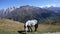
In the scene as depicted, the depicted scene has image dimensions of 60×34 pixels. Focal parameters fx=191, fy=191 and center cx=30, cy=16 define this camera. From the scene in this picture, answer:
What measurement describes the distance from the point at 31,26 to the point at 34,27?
7.01 ft

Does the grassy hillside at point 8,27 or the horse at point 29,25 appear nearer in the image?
the horse at point 29,25

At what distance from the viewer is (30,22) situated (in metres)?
23.9

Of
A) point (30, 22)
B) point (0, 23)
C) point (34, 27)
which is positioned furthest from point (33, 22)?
point (0, 23)

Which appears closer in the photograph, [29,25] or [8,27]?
[29,25]

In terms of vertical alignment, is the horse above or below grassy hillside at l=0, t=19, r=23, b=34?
above

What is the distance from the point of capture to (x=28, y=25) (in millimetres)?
23391

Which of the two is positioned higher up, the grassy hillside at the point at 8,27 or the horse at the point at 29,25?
the horse at the point at 29,25

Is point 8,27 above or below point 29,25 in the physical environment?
below

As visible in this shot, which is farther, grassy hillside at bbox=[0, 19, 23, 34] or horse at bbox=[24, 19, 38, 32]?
grassy hillside at bbox=[0, 19, 23, 34]

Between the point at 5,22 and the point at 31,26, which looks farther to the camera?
the point at 5,22

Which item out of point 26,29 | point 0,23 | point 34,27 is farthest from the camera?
point 0,23

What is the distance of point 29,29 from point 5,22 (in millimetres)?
11400

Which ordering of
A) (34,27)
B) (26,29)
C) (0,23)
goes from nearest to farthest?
(26,29) < (34,27) < (0,23)

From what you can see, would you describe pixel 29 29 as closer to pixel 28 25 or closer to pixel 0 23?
pixel 28 25
